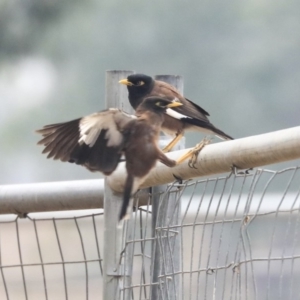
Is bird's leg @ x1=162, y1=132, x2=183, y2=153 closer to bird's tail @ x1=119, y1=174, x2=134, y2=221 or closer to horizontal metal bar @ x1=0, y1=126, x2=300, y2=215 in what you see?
horizontal metal bar @ x1=0, y1=126, x2=300, y2=215

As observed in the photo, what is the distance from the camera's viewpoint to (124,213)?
3.21m

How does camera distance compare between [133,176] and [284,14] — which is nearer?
[133,176]

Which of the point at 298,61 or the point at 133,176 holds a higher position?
the point at 298,61

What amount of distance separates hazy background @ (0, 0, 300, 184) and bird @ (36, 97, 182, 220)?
8724 mm

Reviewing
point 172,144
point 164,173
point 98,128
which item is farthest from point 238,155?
point 172,144

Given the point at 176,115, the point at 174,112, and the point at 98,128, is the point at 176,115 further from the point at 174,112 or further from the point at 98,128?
the point at 98,128

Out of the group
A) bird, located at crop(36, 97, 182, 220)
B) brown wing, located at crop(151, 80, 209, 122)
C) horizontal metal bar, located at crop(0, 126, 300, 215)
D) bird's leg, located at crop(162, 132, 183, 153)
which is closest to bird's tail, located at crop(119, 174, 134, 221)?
bird, located at crop(36, 97, 182, 220)

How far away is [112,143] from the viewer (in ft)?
11.4

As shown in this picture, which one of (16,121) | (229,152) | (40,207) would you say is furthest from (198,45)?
(229,152)

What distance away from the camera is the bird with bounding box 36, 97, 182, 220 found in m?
3.35

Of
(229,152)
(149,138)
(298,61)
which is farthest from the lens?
(298,61)

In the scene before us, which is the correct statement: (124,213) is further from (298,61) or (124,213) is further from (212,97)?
(298,61)

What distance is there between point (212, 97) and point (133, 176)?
9.99 m

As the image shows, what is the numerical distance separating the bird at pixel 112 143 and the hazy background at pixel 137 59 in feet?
28.6
